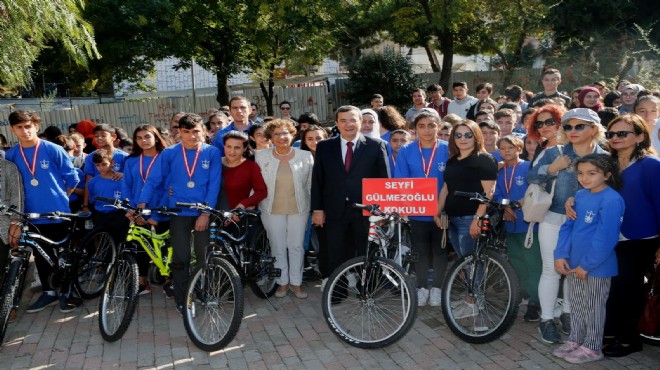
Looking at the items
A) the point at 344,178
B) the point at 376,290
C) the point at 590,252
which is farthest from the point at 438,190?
the point at 590,252

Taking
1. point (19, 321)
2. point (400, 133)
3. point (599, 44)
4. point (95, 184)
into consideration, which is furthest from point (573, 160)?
point (599, 44)

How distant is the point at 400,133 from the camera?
707 centimetres

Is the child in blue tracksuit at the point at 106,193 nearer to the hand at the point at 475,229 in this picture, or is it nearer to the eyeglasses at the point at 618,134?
the hand at the point at 475,229

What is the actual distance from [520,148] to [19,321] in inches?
209

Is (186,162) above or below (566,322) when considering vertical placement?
above

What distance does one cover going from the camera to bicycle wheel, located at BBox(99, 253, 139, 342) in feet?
17.3

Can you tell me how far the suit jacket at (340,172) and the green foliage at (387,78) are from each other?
1618 cm

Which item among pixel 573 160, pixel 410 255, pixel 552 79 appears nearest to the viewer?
pixel 573 160

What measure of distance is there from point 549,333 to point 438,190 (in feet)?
5.49

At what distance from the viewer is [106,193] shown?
677 cm

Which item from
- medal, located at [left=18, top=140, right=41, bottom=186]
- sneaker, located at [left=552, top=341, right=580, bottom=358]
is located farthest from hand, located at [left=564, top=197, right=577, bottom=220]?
medal, located at [left=18, top=140, right=41, bottom=186]

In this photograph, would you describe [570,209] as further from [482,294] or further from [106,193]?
[106,193]

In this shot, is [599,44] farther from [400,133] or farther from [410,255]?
[410,255]

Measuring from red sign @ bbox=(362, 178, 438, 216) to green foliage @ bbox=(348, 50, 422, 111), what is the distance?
1697cm
